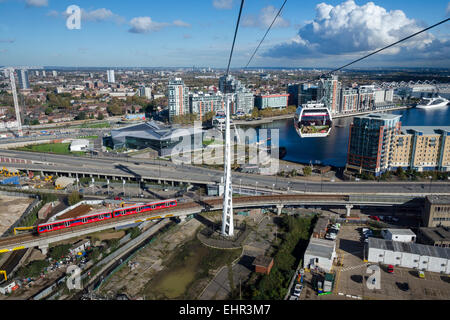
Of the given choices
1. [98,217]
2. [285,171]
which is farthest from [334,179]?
[98,217]

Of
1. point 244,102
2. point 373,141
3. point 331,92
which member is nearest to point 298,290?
point 373,141

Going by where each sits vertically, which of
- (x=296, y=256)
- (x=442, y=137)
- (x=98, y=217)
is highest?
(x=442, y=137)

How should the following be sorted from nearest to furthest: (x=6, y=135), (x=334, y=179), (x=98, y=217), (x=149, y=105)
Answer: (x=98, y=217), (x=334, y=179), (x=6, y=135), (x=149, y=105)

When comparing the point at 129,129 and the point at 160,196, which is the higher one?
the point at 129,129

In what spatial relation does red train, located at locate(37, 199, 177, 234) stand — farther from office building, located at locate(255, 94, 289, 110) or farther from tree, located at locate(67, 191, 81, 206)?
office building, located at locate(255, 94, 289, 110)

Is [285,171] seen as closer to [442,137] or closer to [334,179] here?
[334,179]

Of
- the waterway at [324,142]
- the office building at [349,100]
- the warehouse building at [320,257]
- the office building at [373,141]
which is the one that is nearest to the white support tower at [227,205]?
Result: the warehouse building at [320,257]

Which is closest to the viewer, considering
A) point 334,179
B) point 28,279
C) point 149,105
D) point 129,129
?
point 28,279
